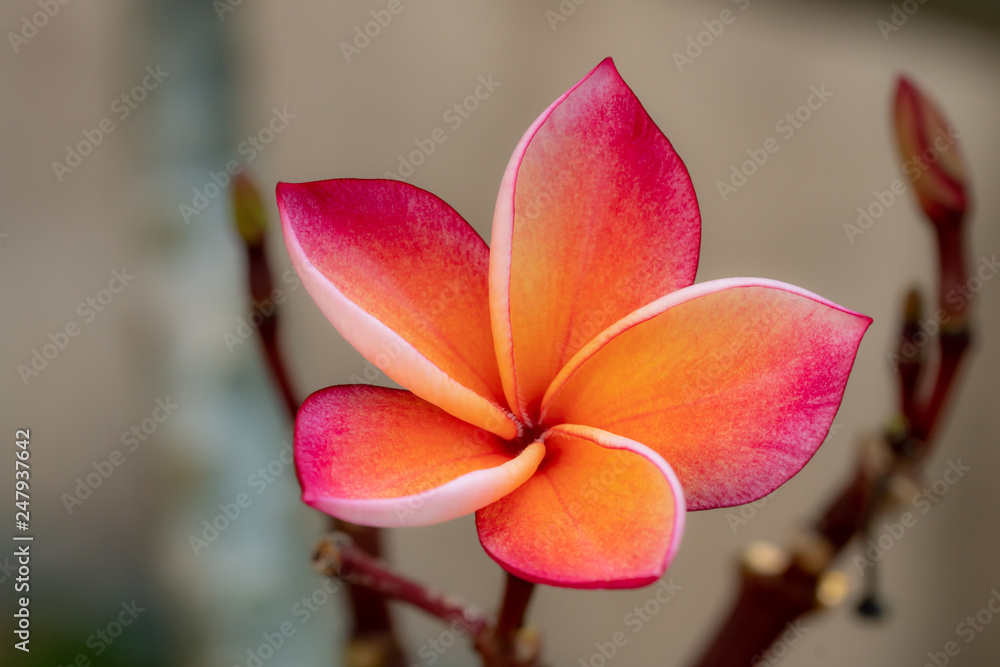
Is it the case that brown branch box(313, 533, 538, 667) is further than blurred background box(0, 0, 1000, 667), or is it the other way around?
blurred background box(0, 0, 1000, 667)

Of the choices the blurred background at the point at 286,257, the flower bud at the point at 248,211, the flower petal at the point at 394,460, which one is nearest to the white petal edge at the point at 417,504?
the flower petal at the point at 394,460

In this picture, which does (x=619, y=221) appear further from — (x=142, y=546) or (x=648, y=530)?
(x=142, y=546)

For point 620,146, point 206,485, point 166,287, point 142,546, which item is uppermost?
point 620,146

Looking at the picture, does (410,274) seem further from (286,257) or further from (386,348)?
(286,257)

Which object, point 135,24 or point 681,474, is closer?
point 681,474

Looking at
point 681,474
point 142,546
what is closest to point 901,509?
point 681,474

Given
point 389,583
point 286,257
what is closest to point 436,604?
point 389,583

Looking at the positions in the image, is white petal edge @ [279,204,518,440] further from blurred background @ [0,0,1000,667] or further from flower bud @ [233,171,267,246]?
blurred background @ [0,0,1000,667]

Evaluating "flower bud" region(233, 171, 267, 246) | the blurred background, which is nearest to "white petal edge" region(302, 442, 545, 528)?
"flower bud" region(233, 171, 267, 246)
